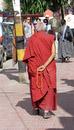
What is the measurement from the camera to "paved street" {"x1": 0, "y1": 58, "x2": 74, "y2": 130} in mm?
7472

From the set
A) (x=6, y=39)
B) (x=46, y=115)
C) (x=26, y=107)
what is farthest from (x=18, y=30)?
(x=6, y=39)

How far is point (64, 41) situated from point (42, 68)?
10063 mm

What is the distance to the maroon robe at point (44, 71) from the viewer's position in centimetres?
783

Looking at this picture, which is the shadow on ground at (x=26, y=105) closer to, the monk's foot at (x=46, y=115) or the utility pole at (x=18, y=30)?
the monk's foot at (x=46, y=115)

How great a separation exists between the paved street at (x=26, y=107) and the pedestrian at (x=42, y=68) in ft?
1.08

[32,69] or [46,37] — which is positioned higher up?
[46,37]

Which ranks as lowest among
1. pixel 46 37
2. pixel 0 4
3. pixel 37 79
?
pixel 0 4

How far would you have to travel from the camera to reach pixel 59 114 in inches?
327

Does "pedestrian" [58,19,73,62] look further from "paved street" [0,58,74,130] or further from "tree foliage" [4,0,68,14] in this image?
"tree foliage" [4,0,68,14]

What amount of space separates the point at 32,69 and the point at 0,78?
5569 mm

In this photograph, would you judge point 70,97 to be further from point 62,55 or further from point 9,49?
point 9,49

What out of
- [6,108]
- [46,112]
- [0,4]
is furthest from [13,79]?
[0,4]

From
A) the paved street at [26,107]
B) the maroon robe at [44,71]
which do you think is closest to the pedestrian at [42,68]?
the maroon robe at [44,71]

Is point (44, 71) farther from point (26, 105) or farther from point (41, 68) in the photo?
point (26, 105)
